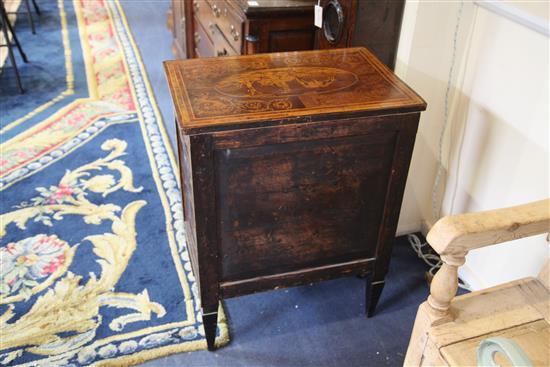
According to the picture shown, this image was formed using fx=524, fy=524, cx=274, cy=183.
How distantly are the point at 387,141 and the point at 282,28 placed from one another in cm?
84

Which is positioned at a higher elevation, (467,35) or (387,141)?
(467,35)

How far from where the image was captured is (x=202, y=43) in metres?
2.92

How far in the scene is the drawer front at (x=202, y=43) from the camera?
271 cm

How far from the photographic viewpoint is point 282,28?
204 cm

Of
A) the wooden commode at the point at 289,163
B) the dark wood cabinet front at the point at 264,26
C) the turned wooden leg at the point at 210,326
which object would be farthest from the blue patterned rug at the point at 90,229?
the dark wood cabinet front at the point at 264,26

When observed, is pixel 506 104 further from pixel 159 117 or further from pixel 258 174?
pixel 159 117

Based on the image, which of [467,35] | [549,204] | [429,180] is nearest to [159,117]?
[429,180]

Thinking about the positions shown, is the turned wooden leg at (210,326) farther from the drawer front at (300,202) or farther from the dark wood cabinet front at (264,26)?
the dark wood cabinet front at (264,26)

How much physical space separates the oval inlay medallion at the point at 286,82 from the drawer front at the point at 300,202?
0.15 m

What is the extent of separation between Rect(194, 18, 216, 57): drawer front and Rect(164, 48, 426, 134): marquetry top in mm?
1158

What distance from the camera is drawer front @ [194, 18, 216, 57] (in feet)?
8.89

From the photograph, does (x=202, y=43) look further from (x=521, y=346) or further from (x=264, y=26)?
(x=521, y=346)

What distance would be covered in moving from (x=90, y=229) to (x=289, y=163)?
1121 millimetres

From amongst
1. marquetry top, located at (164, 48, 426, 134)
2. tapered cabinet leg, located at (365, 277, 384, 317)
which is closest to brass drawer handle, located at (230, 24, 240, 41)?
marquetry top, located at (164, 48, 426, 134)
